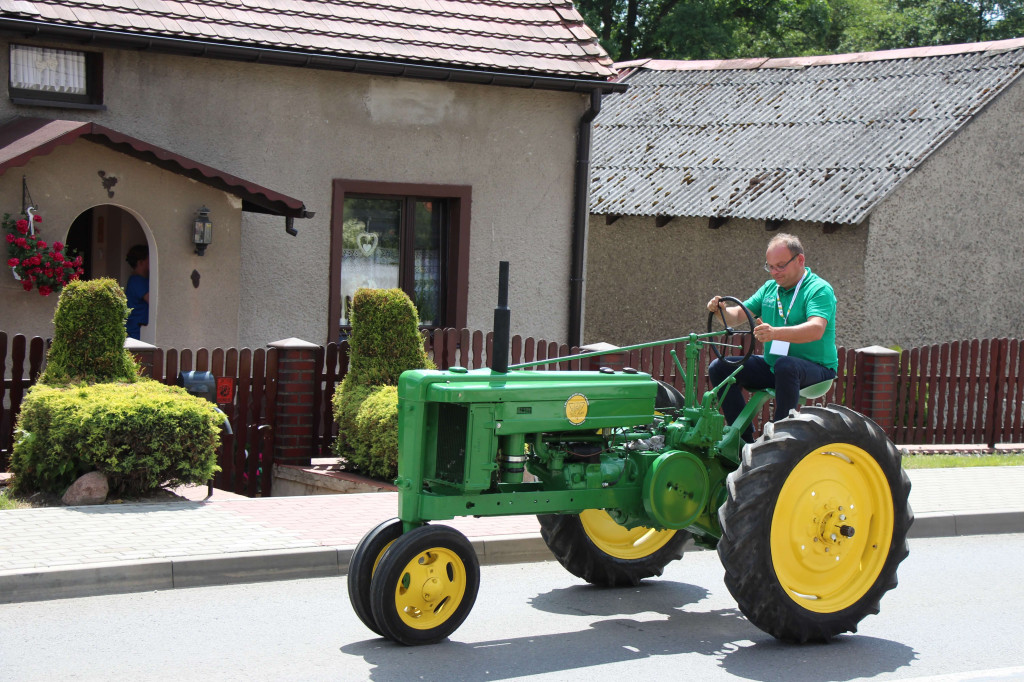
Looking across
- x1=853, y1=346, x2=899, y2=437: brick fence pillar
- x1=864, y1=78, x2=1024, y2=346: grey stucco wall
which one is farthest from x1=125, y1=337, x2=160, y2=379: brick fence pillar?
x1=864, y1=78, x2=1024, y2=346: grey stucco wall

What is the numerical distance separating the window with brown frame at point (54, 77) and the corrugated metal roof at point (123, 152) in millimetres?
352

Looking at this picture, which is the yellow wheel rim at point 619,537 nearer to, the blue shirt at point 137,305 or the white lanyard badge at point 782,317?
the white lanyard badge at point 782,317

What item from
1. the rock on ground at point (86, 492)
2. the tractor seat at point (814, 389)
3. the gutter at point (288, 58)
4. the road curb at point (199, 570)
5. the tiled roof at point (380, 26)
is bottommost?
the road curb at point (199, 570)

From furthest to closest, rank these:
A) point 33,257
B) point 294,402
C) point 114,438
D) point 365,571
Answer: point 33,257 → point 294,402 → point 114,438 → point 365,571

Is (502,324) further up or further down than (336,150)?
further down

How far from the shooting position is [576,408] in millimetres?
6105

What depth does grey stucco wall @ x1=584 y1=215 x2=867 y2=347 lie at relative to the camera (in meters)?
18.1

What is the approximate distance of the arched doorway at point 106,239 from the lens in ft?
45.9

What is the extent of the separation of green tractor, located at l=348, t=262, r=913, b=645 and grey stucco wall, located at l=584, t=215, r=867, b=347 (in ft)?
38.8

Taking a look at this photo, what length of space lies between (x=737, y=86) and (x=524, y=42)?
959 cm

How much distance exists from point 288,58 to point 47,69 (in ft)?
7.47

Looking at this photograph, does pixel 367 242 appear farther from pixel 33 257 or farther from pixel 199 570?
pixel 199 570

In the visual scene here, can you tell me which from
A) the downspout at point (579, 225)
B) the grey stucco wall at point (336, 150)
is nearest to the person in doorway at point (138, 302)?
the grey stucco wall at point (336, 150)

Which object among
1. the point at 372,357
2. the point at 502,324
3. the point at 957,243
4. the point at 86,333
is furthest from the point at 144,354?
the point at 957,243
